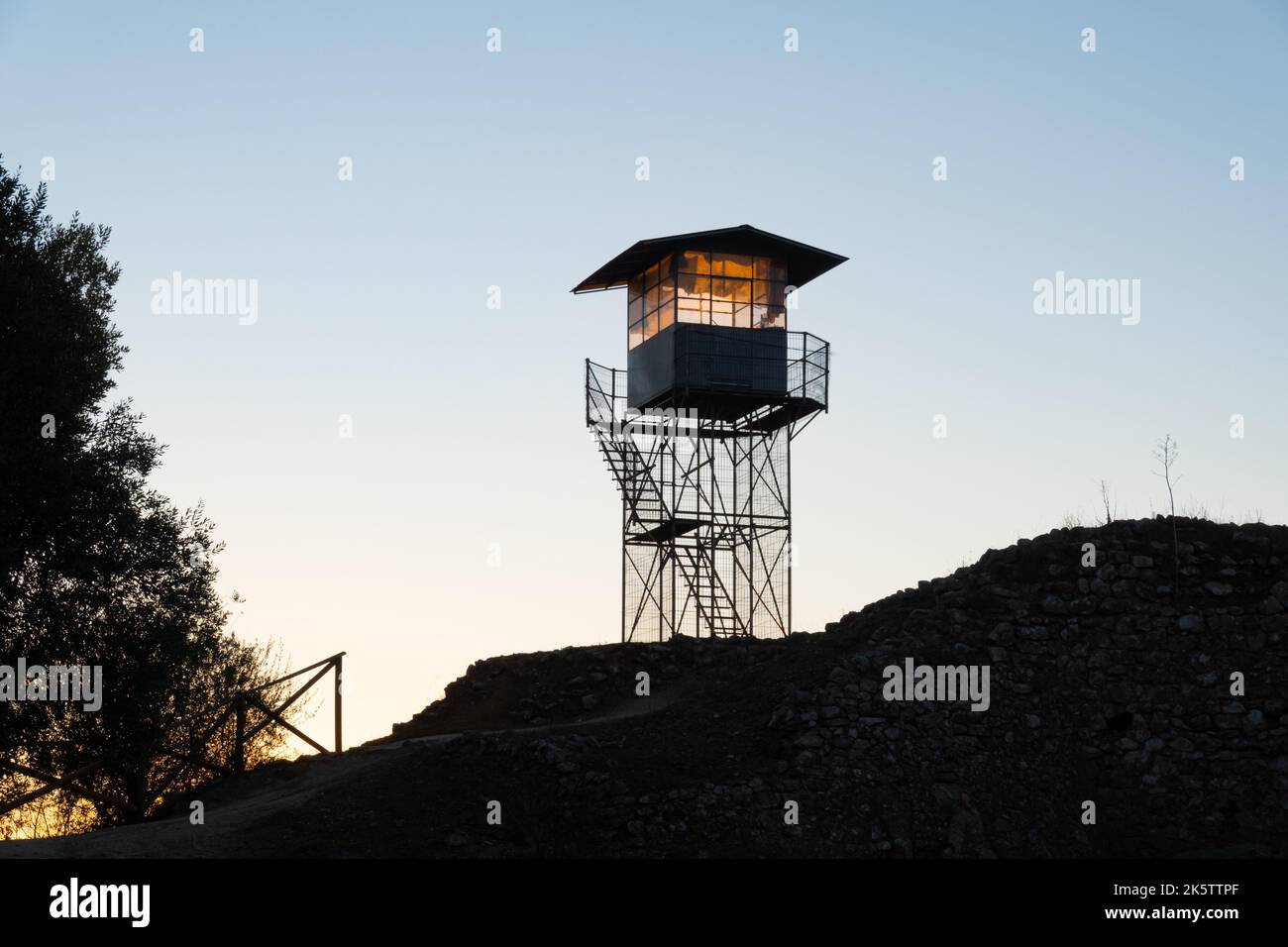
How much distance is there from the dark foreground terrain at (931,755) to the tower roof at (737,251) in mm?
13453

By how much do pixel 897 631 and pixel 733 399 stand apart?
1334 centimetres

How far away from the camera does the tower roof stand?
36.8 m

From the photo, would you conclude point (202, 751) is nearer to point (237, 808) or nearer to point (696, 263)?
point (237, 808)

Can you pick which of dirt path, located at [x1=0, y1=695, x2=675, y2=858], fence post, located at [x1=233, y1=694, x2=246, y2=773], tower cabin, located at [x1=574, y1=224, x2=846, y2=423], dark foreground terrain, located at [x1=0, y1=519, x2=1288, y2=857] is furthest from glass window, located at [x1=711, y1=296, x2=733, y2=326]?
fence post, located at [x1=233, y1=694, x2=246, y2=773]

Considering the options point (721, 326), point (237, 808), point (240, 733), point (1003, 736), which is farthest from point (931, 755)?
point (721, 326)

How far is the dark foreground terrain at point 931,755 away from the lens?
20.4 meters

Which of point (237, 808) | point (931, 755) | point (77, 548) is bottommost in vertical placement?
point (237, 808)

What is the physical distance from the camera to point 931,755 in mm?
22156

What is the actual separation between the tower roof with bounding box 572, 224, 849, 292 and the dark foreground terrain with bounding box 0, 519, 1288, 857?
13453 mm

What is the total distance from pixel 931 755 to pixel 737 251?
18574 millimetres
